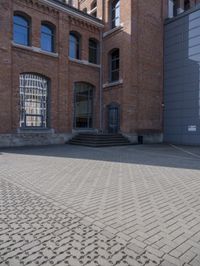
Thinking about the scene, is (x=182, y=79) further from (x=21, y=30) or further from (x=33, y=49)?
(x=21, y=30)

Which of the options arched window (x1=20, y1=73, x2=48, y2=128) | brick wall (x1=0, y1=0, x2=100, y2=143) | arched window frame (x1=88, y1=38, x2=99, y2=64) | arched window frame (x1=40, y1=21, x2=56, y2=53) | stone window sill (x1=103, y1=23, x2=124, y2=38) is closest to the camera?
brick wall (x1=0, y1=0, x2=100, y2=143)

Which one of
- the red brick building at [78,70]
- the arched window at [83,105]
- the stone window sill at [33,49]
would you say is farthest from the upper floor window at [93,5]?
the stone window sill at [33,49]

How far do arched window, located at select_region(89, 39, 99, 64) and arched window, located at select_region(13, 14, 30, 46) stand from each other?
19.3ft

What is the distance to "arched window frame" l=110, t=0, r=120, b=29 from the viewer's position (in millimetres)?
20036

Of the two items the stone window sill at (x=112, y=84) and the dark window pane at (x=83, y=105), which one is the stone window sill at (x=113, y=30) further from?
the dark window pane at (x=83, y=105)

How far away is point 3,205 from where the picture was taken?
4414 mm

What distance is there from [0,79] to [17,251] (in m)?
14.6

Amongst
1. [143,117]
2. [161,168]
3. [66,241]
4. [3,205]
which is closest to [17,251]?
[66,241]

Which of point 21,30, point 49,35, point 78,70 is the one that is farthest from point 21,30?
point 78,70

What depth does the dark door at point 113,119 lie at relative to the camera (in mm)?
19564

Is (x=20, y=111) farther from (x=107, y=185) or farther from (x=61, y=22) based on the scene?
(x=107, y=185)

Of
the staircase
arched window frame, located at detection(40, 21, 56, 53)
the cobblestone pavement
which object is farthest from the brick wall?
the cobblestone pavement

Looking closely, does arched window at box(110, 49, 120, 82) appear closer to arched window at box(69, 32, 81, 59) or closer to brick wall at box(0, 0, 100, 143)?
brick wall at box(0, 0, 100, 143)

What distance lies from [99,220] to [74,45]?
18.5m
